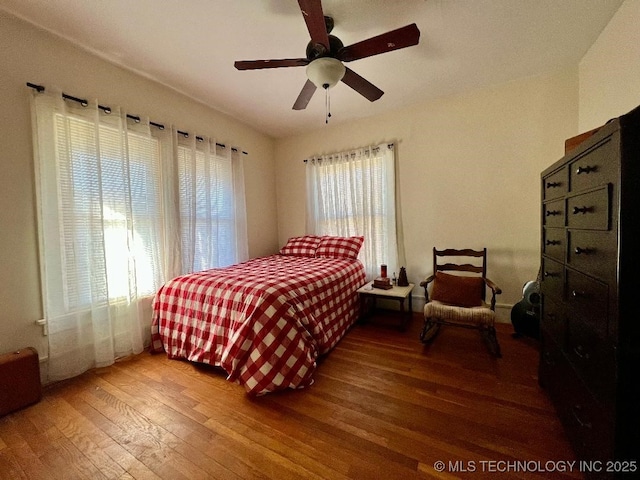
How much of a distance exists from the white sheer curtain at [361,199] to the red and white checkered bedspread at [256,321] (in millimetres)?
941

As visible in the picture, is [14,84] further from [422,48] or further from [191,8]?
[422,48]

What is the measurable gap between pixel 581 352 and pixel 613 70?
2055 mm

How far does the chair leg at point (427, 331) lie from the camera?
2.21 metres

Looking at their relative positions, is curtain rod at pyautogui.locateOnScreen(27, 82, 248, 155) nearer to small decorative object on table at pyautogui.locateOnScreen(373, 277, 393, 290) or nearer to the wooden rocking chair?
small decorative object on table at pyautogui.locateOnScreen(373, 277, 393, 290)

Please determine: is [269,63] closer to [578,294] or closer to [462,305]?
[578,294]

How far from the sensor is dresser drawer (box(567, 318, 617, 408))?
0.83m

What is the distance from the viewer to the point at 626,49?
5.24 feet

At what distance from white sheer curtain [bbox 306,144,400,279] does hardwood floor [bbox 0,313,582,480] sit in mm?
1491

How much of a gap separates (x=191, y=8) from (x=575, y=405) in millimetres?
2969

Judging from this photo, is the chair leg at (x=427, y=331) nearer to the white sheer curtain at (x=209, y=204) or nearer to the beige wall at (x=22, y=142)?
the white sheer curtain at (x=209, y=204)

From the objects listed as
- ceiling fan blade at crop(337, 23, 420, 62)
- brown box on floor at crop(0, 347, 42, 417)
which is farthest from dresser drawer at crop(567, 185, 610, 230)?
brown box on floor at crop(0, 347, 42, 417)

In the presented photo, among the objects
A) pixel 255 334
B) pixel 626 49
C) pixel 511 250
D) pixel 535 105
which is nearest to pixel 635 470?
pixel 255 334

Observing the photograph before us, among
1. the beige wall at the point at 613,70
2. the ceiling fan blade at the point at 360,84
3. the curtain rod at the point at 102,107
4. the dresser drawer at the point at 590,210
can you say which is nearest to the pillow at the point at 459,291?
the dresser drawer at the point at 590,210

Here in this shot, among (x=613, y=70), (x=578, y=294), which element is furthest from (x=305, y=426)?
(x=613, y=70)
